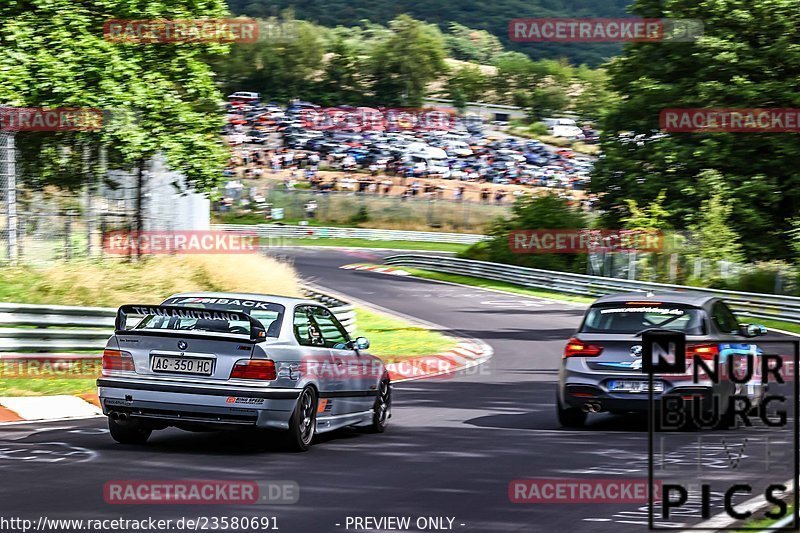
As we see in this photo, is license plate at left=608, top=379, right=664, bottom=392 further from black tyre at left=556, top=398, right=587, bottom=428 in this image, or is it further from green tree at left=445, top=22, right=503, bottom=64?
green tree at left=445, top=22, right=503, bottom=64

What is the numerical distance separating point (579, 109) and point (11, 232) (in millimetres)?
101598

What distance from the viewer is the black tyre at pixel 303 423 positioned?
10.3m

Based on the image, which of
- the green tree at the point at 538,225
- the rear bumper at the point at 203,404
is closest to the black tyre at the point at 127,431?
the rear bumper at the point at 203,404

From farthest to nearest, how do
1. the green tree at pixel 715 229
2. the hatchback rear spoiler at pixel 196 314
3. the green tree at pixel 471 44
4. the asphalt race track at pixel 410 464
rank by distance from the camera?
the green tree at pixel 471 44
the green tree at pixel 715 229
the hatchback rear spoiler at pixel 196 314
the asphalt race track at pixel 410 464

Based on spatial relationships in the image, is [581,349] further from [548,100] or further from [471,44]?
[471,44]

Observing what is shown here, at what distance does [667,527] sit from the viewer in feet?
24.0

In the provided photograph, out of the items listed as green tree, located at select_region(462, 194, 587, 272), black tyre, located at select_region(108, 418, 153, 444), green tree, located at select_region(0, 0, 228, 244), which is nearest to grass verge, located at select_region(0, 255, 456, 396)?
green tree, located at select_region(0, 0, 228, 244)

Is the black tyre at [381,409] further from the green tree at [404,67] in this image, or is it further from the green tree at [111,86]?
the green tree at [404,67]

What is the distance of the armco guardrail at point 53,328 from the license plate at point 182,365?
6.23m

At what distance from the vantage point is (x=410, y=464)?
10039mm

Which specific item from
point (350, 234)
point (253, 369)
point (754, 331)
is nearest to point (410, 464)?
point (253, 369)

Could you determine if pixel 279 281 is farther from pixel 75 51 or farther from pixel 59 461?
pixel 59 461

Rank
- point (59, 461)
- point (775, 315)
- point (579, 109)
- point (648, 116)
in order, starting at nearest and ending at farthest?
point (59, 461), point (775, 315), point (648, 116), point (579, 109)

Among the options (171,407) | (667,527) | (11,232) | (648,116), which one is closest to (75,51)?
(11,232)
